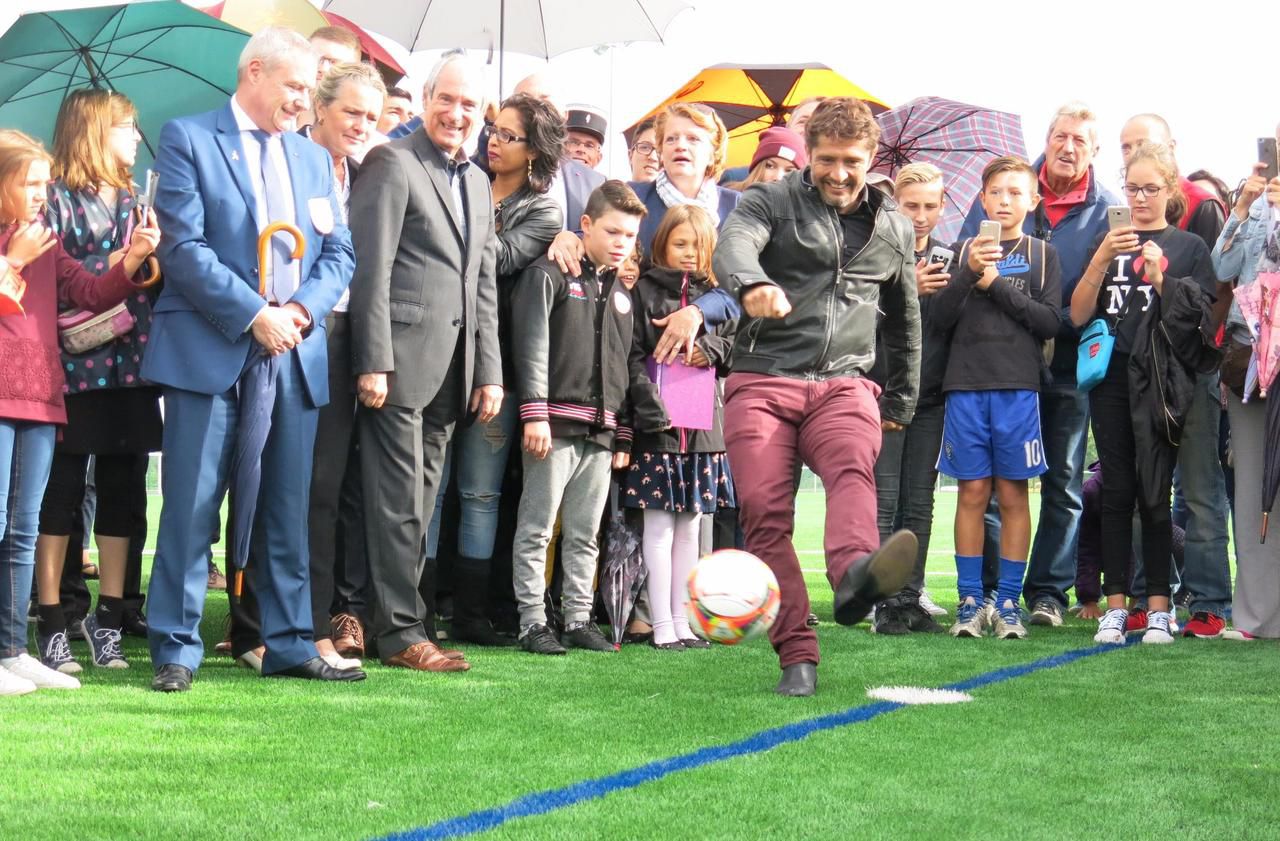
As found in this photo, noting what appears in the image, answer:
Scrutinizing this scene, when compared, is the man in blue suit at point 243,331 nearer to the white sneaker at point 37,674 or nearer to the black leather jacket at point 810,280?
the white sneaker at point 37,674

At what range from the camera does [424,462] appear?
19.8 ft

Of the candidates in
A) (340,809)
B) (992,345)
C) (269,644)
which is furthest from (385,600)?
(992,345)

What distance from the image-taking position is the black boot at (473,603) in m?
6.65

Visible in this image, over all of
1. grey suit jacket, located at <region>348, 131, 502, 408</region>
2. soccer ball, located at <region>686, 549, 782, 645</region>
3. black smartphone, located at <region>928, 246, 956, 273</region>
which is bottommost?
soccer ball, located at <region>686, 549, 782, 645</region>

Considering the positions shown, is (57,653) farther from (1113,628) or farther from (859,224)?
(1113,628)

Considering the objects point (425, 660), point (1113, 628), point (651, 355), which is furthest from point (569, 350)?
point (1113, 628)

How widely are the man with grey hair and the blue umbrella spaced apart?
13.9 feet

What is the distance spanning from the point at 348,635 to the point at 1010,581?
3.34 metres

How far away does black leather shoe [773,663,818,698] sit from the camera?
5188 mm

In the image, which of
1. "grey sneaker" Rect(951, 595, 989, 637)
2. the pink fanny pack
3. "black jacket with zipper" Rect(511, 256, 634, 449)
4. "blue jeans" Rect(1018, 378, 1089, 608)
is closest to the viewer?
the pink fanny pack

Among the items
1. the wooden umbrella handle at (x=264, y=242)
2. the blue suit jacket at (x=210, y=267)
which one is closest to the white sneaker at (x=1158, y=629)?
the blue suit jacket at (x=210, y=267)

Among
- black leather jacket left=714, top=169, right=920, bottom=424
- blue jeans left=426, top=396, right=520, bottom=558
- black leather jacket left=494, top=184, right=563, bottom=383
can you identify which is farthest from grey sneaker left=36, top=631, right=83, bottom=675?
black leather jacket left=714, top=169, right=920, bottom=424

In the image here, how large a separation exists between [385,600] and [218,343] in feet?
4.19

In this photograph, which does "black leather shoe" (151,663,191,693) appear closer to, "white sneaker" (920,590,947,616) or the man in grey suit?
the man in grey suit
